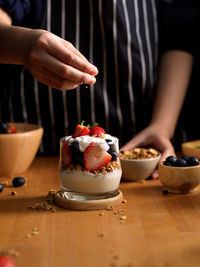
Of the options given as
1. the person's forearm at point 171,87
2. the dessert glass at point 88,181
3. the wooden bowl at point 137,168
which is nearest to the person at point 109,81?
the person's forearm at point 171,87

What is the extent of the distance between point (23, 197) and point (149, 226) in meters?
0.41

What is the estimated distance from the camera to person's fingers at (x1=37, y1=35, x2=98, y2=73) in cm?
106

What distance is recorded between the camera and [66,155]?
1171mm

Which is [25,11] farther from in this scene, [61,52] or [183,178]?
[183,178]

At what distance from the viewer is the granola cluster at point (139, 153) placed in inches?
56.3

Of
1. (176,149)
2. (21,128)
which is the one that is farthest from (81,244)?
(176,149)

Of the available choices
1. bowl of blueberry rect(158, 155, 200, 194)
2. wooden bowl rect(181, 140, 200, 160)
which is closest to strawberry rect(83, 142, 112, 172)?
bowl of blueberry rect(158, 155, 200, 194)

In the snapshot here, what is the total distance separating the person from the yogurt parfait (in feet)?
1.17

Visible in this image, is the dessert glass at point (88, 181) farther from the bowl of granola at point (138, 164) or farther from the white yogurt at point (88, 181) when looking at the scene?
the bowl of granola at point (138, 164)

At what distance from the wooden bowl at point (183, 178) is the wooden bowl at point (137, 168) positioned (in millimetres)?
114

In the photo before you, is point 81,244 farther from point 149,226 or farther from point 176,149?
point 176,149

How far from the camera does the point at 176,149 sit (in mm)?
1838

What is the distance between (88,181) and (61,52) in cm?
34

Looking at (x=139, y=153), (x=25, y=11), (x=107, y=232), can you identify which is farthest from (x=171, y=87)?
(x=107, y=232)
